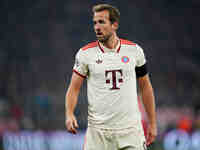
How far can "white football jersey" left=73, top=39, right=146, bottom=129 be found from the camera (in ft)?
12.3

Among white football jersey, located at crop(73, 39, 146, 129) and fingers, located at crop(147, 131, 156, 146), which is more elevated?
white football jersey, located at crop(73, 39, 146, 129)

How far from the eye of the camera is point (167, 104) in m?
11.2

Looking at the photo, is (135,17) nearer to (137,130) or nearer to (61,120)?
(61,120)

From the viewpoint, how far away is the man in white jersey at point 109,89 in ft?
12.3

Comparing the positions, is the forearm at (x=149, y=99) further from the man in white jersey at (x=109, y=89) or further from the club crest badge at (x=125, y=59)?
the club crest badge at (x=125, y=59)

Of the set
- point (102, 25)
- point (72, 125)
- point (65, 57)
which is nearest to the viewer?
point (72, 125)

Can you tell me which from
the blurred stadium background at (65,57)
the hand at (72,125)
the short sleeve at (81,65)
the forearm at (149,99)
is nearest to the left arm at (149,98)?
the forearm at (149,99)

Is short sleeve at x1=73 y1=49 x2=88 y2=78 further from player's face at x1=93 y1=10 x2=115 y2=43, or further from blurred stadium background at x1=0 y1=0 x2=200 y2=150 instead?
blurred stadium background at x1=0 y1=0 x2=200 y2=150

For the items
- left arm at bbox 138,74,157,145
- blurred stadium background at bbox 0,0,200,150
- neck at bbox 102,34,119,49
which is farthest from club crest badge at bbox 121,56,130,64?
blurred stadium background at bbox 0,0,200,150

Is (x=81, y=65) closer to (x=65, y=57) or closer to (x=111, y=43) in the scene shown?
(x=111, y=43)

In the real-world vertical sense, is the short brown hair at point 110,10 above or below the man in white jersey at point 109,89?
above

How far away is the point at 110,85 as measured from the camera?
148 inches

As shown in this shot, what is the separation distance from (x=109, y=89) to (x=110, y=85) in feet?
0.11

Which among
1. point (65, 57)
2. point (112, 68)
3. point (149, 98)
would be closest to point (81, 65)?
point (112, 68)
